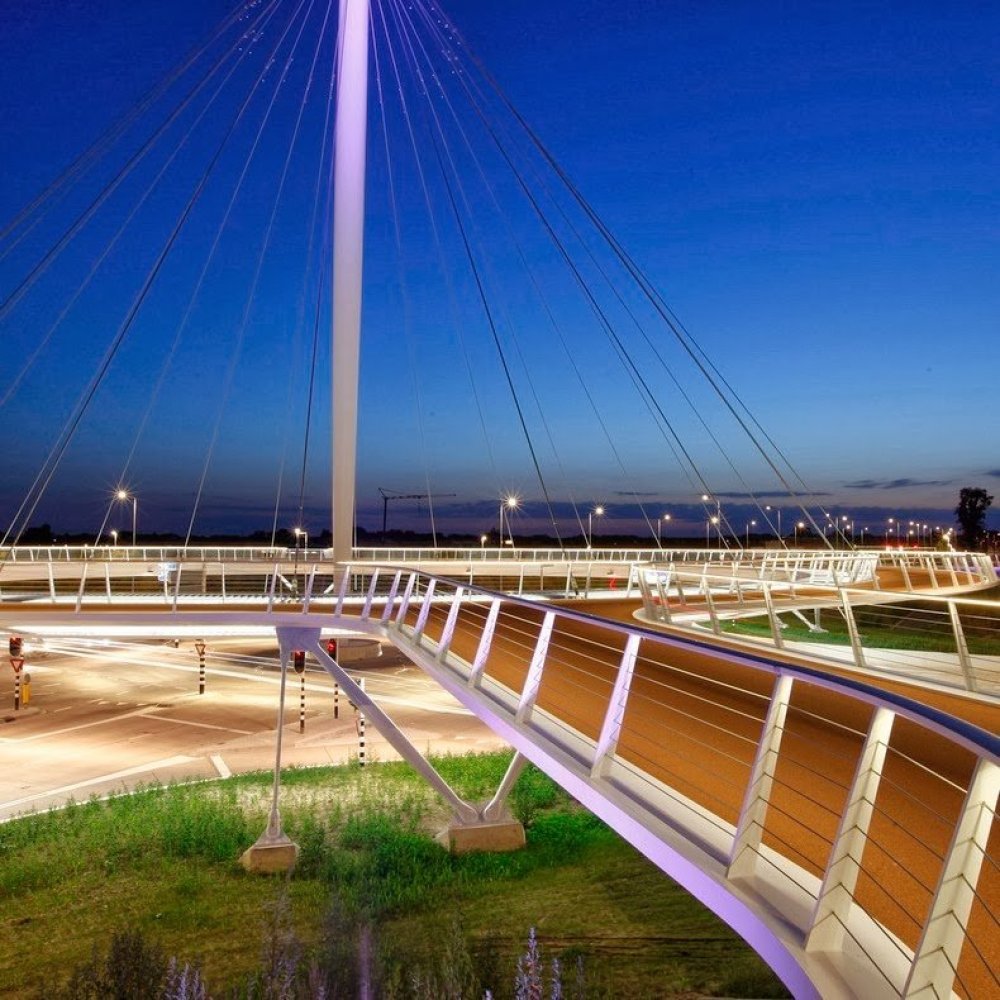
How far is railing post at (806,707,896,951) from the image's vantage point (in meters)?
3.20

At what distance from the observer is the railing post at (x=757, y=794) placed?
3762 mm

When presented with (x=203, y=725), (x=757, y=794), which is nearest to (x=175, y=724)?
(x=203, y=725)

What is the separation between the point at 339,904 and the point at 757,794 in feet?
28.8

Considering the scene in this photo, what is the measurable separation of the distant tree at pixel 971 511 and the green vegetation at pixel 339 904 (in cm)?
12527

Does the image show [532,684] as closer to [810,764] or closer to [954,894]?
[810,764]

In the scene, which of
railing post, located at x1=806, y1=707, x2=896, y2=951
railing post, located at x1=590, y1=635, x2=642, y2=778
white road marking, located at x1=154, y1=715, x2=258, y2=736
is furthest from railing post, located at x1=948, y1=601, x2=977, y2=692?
white road marking, located at x1=154, y1=715, x2=258, y2=736

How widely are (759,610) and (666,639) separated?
14.7m

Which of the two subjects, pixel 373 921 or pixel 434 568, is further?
pixel 434 568

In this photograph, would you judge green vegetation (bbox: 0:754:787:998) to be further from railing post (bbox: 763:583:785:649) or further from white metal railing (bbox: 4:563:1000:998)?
railing post (bbox: 763:583:785:649)

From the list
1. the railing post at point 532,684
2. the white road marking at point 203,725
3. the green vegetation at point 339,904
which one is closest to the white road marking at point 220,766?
the green vegetation at point 339,904

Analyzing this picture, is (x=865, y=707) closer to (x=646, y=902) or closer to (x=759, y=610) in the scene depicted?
(x=646, y=902)

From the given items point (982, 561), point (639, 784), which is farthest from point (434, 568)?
point (639, 784)

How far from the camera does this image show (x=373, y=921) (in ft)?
34.7

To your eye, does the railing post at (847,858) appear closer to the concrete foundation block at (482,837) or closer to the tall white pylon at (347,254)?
the concrete foundation block at (482,837)
